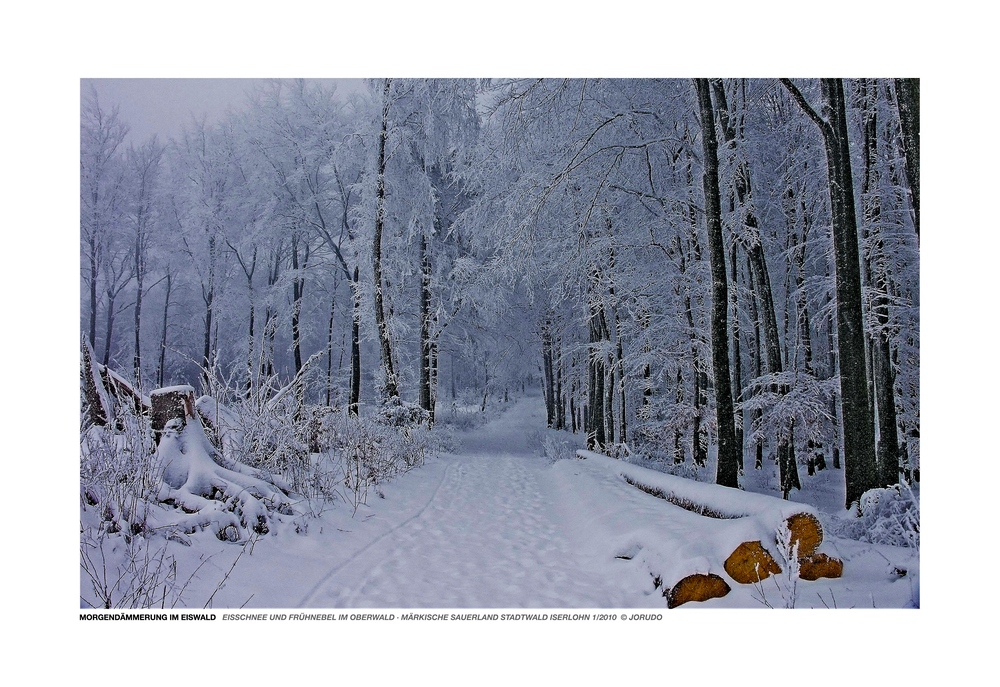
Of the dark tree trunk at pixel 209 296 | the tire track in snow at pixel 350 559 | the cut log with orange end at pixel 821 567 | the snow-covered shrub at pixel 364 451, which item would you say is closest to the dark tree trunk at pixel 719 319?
the cut log with orange end at pixel 821 567

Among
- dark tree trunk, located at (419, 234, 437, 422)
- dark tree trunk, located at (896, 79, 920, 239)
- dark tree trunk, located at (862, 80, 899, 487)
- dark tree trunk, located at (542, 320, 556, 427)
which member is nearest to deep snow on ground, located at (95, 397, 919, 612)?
dark tree trunk, located at (862, 80, 899, 487)

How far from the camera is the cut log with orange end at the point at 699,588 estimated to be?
2537mm

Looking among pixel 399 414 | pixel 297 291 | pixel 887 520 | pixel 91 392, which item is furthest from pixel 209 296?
pixel 887 520

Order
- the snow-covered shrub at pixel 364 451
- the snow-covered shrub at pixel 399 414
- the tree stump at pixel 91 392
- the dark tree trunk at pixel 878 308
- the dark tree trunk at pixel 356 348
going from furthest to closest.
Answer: the dark tree trunk at pixel 356 348 < the snow-covered shrub at pixel 399 414 < the snow-covered shrub at pixel 364 451 < the dark tree trunk at pixel 878 308 < the tree stump at pixel 91 392

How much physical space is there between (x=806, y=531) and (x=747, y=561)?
0.40m

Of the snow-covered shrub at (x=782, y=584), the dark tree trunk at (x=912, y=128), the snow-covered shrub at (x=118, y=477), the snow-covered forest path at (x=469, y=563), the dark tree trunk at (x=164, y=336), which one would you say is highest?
the dark tree trunk at (x=912, y=128)

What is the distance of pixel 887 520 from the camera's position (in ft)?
11.4

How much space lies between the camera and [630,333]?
9297 millimetres

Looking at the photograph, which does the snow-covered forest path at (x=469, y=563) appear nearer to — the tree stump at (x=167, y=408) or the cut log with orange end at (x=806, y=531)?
the cut log with orange end at (x=806, y=531)

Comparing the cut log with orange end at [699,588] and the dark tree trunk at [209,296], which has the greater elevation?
the dark tree trunk at [209,296]

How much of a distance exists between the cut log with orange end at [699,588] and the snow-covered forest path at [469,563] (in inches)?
13.8

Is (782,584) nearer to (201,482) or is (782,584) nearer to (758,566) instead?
(758,566)
